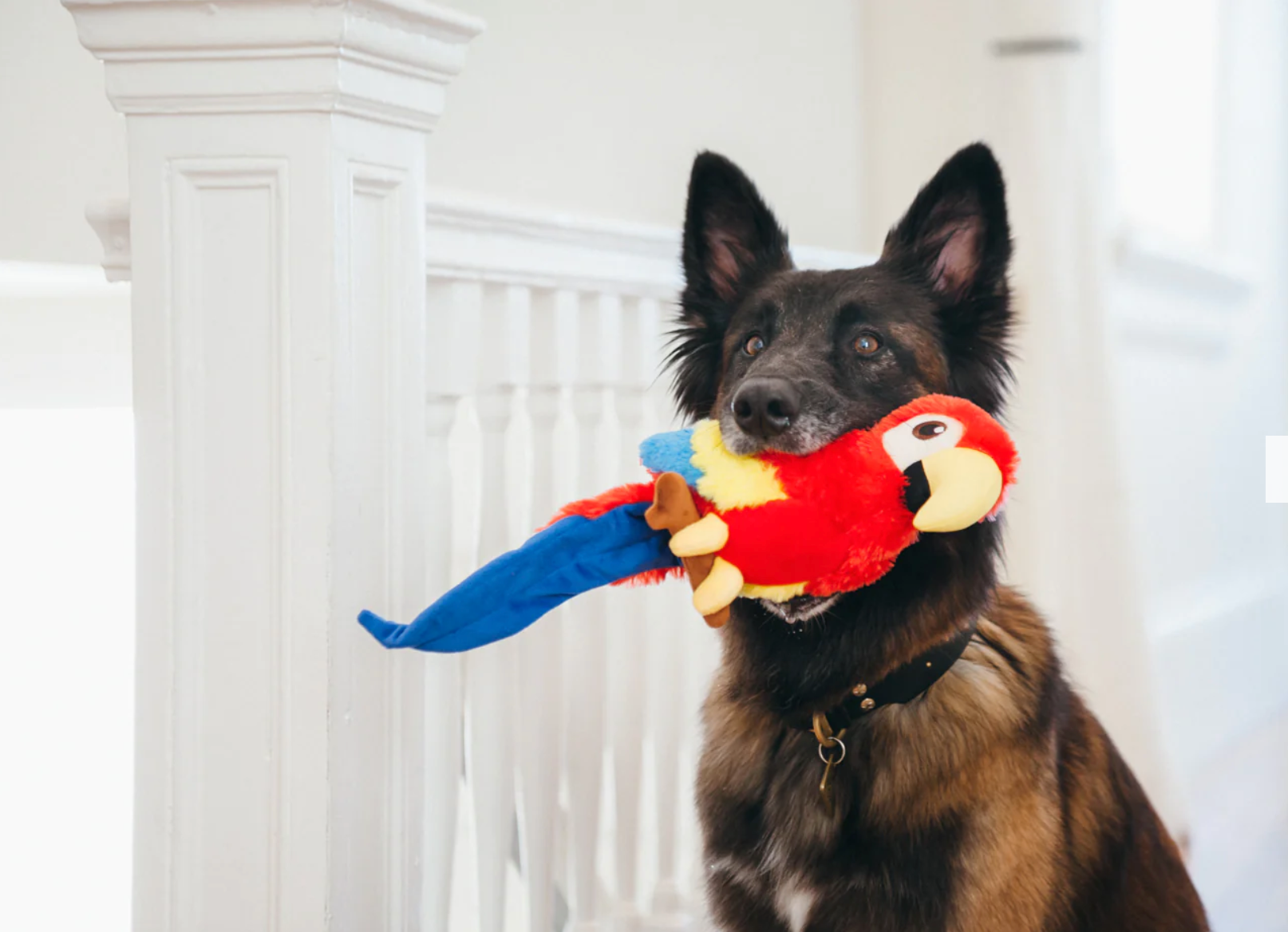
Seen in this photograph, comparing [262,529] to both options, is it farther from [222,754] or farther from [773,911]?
[773,911]

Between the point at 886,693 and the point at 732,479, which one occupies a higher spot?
the point at 732,479

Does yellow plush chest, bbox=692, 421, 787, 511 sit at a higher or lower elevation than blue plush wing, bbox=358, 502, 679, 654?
higher

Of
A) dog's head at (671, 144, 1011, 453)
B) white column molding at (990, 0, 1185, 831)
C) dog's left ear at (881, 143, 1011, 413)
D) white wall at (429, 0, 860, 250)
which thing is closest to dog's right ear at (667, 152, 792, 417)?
dog's head at (671, 144, 1011, 453)

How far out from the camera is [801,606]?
98 cm

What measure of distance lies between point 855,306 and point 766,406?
0.21 m

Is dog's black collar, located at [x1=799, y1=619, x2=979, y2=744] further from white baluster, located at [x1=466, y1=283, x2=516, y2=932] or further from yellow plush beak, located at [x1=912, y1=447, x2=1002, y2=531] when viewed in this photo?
white baluster, located at [x1=466, y1=283, x2=516, y2=932]

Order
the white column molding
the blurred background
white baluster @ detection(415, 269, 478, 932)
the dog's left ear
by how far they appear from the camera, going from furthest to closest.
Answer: the white column molding → the blurred background → white baluster @ detection(415, 269, 478, 932) → the dog's left ear

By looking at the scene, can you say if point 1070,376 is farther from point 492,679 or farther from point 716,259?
point 492,679

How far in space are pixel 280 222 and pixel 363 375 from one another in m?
0.15

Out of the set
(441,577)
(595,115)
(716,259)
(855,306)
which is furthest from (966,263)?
(595,115)

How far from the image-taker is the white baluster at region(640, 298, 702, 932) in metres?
1.54

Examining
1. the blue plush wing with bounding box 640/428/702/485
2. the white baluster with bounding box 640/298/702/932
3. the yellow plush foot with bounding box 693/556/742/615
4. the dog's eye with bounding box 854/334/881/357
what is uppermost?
the dog's eye with bounding box 854/334/881/357

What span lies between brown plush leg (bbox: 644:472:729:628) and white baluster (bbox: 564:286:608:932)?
1.64ft

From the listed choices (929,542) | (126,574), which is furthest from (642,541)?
(126,574)
